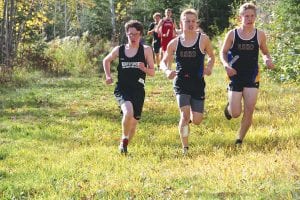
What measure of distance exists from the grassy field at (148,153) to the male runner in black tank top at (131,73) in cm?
50

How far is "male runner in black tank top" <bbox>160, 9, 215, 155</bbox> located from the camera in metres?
7.72

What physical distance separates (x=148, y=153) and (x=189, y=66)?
4.61ft

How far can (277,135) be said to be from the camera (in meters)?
8.52

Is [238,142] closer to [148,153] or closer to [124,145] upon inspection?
[148,153]

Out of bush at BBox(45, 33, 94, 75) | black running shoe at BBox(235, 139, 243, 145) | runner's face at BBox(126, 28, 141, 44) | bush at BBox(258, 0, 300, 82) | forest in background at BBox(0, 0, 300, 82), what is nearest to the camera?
runner's face at BBox(126, 28, 141, 44)

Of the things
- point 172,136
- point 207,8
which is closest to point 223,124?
point 172,136

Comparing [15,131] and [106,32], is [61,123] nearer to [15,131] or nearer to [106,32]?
[15,131]

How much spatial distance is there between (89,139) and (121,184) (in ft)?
10.0

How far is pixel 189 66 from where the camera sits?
7.77 metres

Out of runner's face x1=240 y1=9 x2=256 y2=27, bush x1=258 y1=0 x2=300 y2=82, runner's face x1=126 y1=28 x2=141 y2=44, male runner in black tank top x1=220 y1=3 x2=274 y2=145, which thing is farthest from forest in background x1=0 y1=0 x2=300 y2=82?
runner's face x1=126 y1=28 x2=141 y2=44

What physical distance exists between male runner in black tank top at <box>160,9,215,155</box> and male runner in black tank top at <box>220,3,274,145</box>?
1.05ft

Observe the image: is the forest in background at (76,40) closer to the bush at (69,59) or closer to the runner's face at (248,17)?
the bush at (69,59)

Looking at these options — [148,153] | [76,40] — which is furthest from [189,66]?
[76,40]

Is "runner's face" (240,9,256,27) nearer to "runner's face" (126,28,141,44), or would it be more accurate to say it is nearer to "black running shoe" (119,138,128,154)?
"runner's face" (126,28,141,44)
